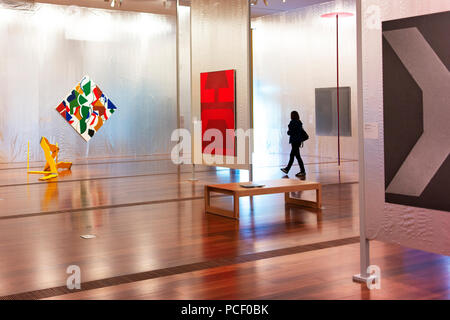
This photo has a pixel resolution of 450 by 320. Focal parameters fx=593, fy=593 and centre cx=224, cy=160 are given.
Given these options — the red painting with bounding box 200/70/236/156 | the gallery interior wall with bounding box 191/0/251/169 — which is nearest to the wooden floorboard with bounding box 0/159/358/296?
the red painting with bounding box 200/70/236/156

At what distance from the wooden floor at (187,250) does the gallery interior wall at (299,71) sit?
6813 millimetres

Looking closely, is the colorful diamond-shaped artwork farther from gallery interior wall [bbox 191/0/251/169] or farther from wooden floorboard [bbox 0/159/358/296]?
wooden floorboard [bbox 0/159/358/296]

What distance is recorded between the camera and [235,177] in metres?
12.4

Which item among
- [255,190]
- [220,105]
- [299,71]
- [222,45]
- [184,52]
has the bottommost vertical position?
[255,190]

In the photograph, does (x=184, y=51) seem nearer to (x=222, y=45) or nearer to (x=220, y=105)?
(x=222, y=45)

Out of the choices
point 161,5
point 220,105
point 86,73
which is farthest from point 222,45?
point 86,73

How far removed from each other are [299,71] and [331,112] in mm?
1958

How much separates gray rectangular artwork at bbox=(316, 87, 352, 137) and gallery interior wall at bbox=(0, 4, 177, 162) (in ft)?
19.0

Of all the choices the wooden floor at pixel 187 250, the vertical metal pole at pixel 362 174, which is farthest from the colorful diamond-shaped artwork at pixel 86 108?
the vertical metal pole at pixel 362 174

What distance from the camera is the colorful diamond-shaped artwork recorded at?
18.5 m

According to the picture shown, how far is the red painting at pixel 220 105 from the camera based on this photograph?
10961 millimetres

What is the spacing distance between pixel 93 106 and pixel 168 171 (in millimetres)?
6171

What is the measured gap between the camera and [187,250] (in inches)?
233
